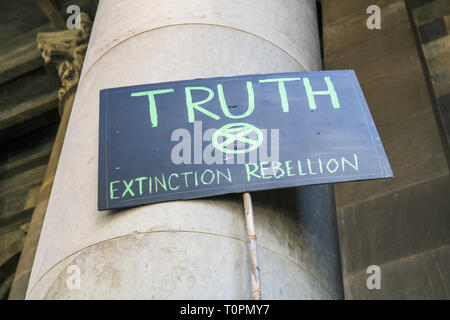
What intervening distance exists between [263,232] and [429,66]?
4.72 m

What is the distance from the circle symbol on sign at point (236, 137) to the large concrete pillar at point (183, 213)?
0.72 ft

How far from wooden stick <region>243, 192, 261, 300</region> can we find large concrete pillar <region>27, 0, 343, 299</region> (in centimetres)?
3

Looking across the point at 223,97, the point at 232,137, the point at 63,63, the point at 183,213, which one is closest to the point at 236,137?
the point at 232,137

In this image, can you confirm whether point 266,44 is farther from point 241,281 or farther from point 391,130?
point 391,130

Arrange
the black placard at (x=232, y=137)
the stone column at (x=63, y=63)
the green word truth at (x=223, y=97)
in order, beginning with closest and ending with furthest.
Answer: the black placard at (x=232, y=137), the green word truth at (x=223, y=97), the stone column at (x=63, y=63)

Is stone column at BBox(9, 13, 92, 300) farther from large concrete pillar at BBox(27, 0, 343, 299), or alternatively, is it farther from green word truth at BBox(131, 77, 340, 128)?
green word truth at BBox(131, 77, 340, 128)

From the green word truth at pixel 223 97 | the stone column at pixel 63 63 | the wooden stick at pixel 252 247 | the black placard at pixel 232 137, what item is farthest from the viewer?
the stone column at pixel 63 63

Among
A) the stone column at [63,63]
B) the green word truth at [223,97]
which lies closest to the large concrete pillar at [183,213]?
the green word truth at [223,97]

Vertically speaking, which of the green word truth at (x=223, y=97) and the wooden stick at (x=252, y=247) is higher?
the green word truth at (x=223, y=97)

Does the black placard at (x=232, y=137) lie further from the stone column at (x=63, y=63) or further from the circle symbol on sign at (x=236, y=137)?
the stone column at (x=63, y=63)

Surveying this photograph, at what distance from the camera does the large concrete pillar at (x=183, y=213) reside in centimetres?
271

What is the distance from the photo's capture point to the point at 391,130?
6.27m

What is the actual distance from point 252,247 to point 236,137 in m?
0.53

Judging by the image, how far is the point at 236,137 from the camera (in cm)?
308
